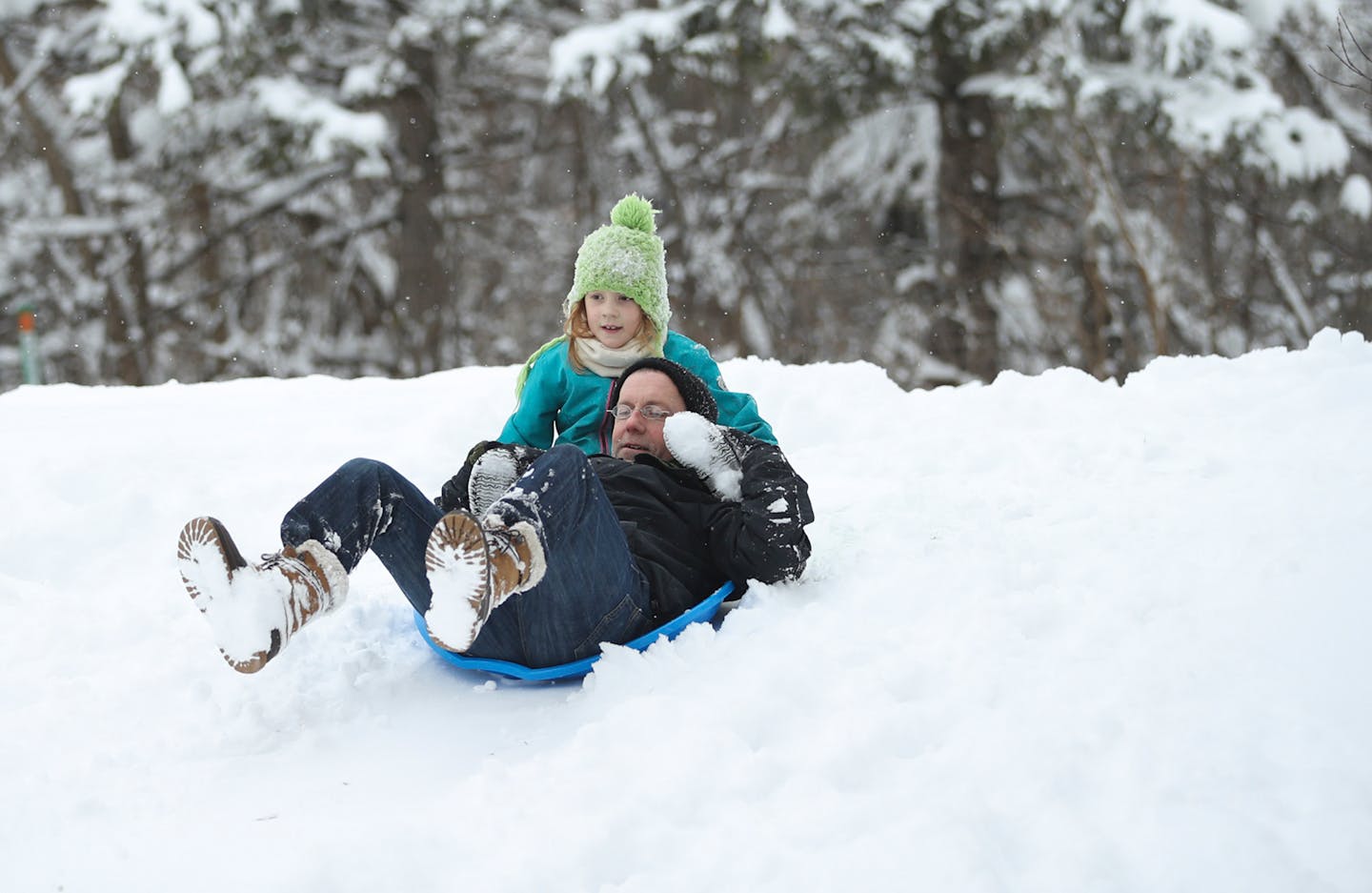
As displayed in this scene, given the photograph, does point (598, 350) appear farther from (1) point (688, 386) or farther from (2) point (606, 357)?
(1) point (688, 386)

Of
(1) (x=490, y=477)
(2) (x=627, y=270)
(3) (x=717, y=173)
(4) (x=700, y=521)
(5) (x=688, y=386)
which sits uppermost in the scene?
(2) (x=627, y=270)

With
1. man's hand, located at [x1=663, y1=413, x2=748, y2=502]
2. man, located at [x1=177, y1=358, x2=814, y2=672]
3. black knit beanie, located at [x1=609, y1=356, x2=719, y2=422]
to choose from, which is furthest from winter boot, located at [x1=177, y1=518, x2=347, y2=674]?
black knit beanie, located at [x1=609, y1=356, x2=719, y2=422]

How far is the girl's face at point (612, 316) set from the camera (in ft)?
10.7

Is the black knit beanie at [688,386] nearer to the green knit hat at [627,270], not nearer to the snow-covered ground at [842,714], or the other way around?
the green knit hat at [627,270]

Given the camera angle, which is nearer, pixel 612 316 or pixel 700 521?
pixel 700 521

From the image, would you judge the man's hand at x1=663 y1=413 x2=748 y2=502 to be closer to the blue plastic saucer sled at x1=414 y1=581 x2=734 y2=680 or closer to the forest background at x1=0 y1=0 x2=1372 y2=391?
the blue plastic saucer sled at x1=414 y1=581 x2=734 y2=680

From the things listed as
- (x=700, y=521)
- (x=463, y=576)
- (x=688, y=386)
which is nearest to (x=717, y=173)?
(x=688, y=386)

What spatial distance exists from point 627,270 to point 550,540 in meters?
1.21

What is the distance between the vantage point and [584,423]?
3209 mm

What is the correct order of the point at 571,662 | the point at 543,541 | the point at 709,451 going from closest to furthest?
the point at 543,541
the point at 571,662
the point at 709,451

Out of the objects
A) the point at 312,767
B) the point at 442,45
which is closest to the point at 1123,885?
the point at 312,767

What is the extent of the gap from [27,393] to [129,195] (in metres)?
6.24

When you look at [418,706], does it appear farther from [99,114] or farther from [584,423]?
[99,114]

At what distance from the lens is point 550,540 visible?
7.48 ft
